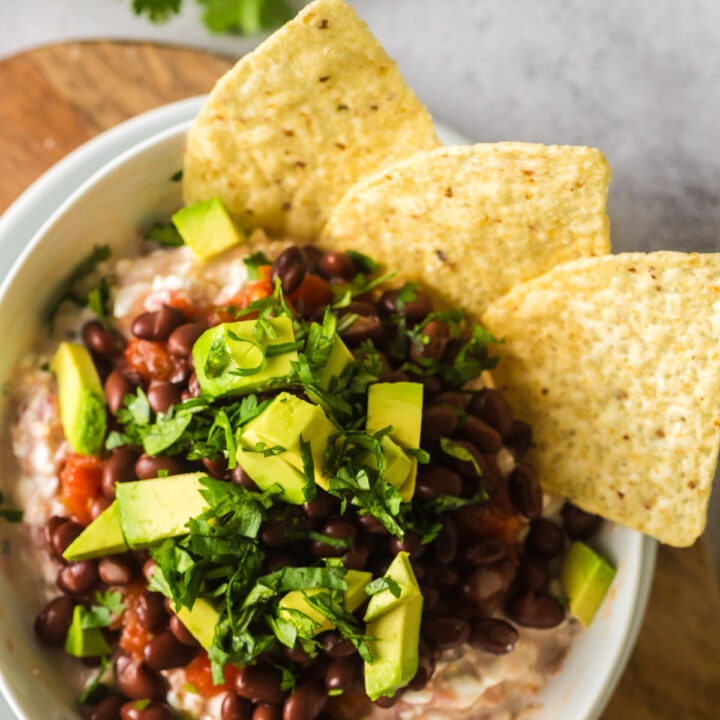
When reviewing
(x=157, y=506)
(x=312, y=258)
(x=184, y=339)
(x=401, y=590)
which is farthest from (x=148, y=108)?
(x=401, y=590)

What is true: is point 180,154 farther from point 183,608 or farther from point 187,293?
point 183,608

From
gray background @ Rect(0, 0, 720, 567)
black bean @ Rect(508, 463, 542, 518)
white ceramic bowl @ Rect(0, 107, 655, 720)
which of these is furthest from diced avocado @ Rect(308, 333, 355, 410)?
gray background @ Rect(0, 0, 720, 567)

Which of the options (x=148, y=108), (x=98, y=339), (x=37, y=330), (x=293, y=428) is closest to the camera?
(x=293, y=428)

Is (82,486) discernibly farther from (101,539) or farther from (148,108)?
(148,108)

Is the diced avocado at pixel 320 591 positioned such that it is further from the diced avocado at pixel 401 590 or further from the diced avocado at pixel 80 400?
the diced avocado at pixel 80 400

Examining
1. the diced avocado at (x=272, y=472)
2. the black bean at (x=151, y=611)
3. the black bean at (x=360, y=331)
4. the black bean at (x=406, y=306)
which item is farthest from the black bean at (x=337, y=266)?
the black bean at (x=151, y=611)

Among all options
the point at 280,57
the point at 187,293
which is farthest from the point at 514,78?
the point at 187,293
